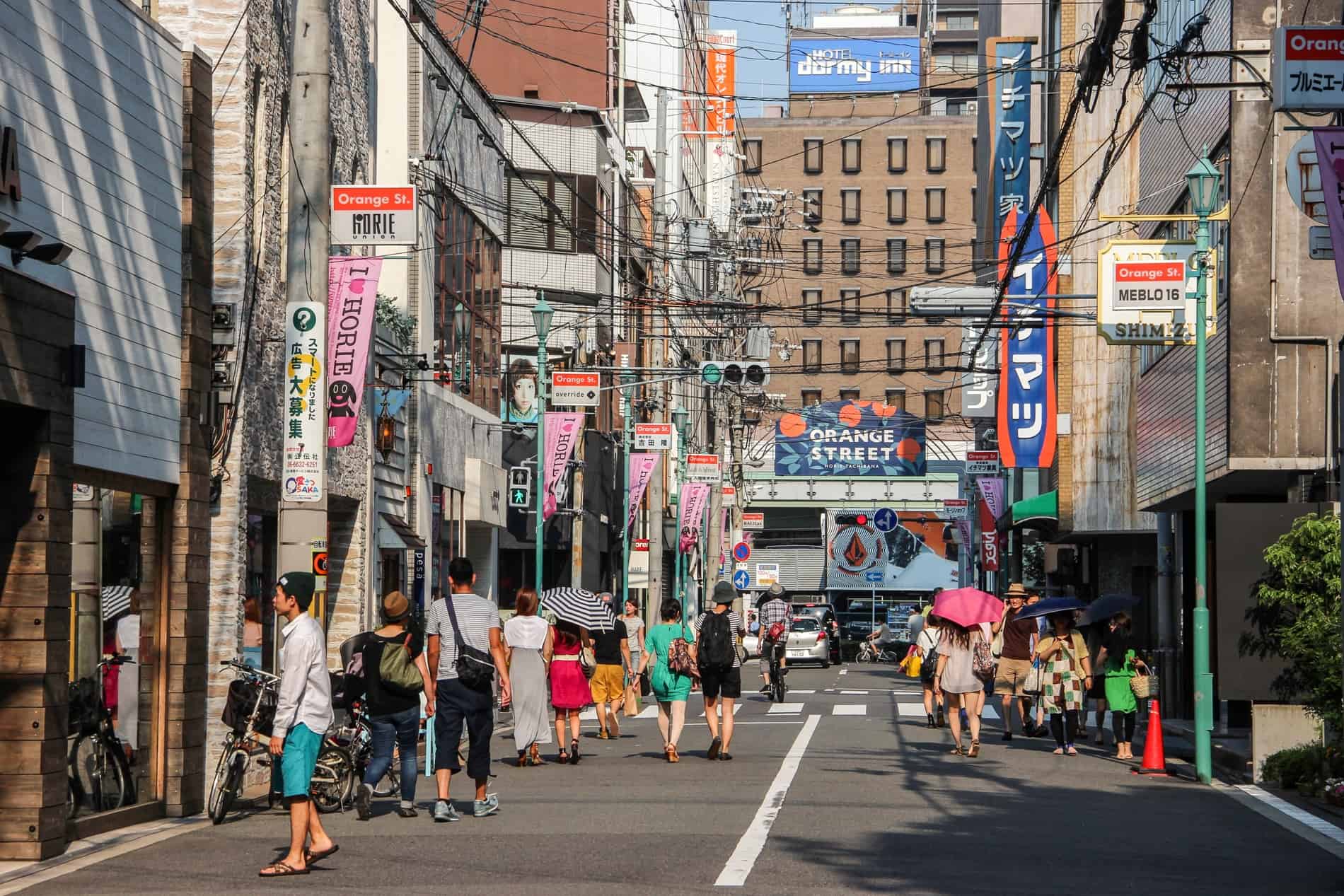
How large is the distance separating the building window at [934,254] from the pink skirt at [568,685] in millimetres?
102892

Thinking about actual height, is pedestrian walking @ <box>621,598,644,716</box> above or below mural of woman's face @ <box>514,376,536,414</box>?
below

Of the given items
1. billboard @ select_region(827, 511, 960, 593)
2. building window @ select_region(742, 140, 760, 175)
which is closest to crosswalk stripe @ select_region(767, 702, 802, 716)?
billboard @ select_region(827, 511, 960, 593)

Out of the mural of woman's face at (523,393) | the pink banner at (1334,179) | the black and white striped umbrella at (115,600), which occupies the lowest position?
the black and white striped umbrella at (115,600)

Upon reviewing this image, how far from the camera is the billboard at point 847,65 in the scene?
12212cm

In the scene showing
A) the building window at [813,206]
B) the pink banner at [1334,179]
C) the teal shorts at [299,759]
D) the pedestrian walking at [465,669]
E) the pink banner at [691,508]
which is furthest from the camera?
the building window at [813,206]

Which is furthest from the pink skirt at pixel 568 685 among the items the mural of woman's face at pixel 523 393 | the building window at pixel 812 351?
the building window at pixel 812 351

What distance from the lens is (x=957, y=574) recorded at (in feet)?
284

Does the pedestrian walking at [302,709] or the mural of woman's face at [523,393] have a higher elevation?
the mural of woman's face at [523,393]

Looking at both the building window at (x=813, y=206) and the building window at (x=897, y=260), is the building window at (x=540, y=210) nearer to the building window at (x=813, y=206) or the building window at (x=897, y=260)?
the building window at (x=813, y=206)

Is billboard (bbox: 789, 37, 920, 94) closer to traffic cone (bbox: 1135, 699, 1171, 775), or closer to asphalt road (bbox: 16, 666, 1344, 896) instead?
traffic cone (bbox: 1135, 699, 1171, 775)

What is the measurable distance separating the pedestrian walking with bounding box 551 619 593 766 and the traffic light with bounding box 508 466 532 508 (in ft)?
64.5

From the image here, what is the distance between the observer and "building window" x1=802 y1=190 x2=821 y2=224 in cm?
11969

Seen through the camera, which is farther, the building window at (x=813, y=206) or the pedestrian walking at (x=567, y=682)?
the building window at (x=813, y=206)

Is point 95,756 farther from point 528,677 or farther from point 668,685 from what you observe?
point 668,685
